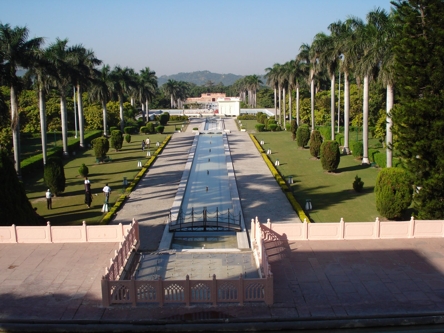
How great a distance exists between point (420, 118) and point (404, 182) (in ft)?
8.04

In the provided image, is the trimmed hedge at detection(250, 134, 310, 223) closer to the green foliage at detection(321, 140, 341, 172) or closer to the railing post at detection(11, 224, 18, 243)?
the green foliage at detection(321, 140, 341, 172)

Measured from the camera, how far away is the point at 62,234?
1469 centimetres

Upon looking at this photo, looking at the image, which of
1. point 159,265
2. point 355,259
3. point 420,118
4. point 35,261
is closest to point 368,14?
point 420,118

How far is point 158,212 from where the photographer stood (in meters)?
20.3

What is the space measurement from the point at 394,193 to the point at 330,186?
7124 millimetres

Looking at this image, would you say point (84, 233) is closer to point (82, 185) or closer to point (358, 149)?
point (82, 185)

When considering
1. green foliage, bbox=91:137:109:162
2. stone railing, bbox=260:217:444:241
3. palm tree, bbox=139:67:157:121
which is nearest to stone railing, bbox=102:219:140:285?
stone railing, bbox=260:217:444:241

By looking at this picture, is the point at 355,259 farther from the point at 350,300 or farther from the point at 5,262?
the point at 5,262

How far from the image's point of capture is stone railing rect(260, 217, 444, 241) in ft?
48.4

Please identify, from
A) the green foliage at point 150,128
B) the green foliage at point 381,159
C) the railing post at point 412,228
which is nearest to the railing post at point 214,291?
the railing post at point 412,228

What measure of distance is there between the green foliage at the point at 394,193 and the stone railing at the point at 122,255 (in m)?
9.45

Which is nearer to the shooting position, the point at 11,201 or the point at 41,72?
the point at 11,201

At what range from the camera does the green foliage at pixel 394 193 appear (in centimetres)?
1798

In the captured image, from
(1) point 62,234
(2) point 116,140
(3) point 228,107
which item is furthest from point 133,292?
(3) point 228,107
